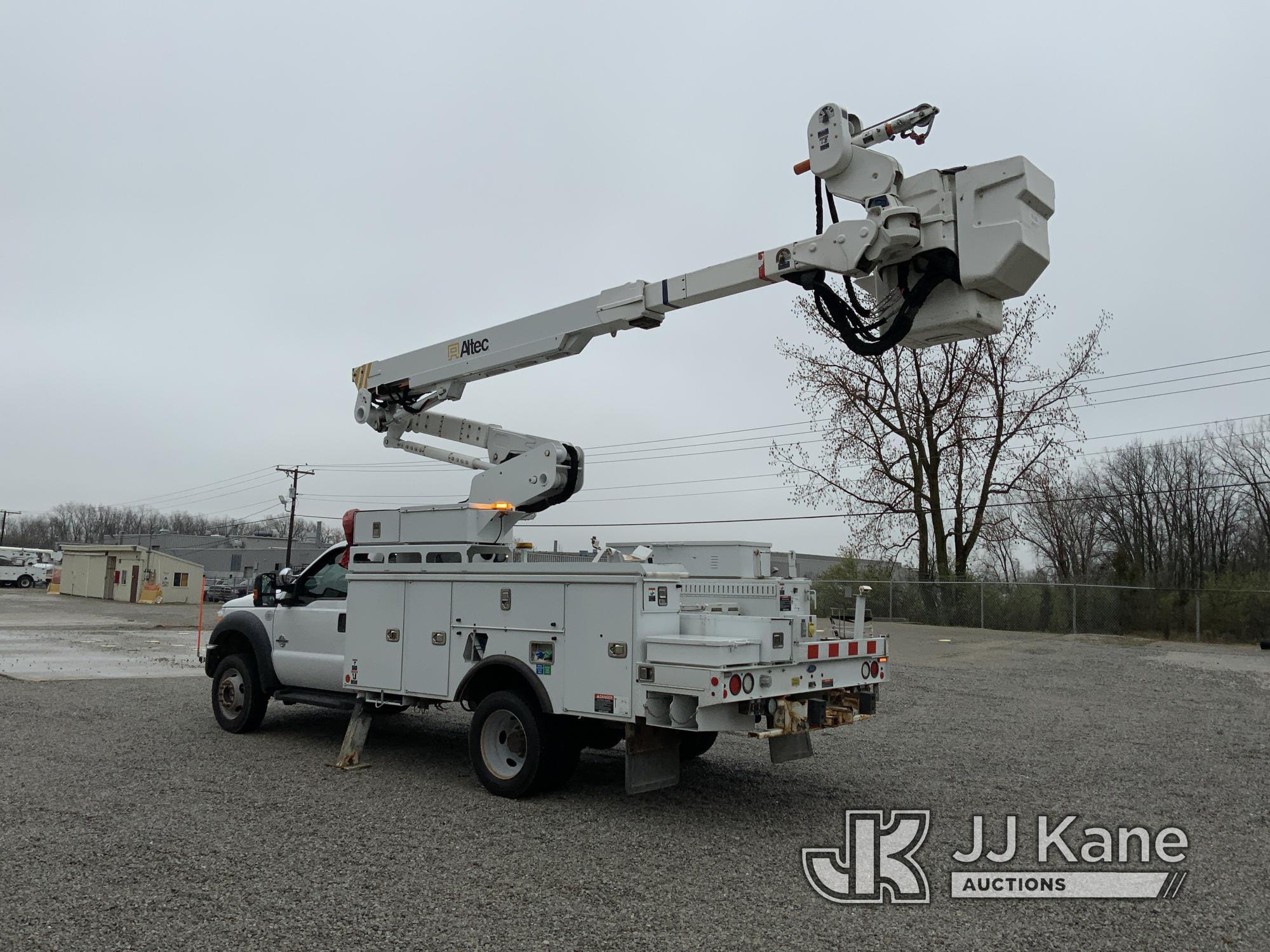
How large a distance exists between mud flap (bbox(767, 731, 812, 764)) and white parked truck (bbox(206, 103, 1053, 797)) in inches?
0.8

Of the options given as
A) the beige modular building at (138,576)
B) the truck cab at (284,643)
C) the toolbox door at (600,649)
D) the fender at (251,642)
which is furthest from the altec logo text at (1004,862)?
the beige modular building at (138,576)

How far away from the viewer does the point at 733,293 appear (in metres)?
7.34

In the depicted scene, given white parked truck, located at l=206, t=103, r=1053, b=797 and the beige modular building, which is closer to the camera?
white parked truck, located at l=206, t=103, r=1053, b=797

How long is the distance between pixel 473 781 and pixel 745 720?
8.94ft

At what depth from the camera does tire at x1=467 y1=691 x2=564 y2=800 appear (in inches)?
264

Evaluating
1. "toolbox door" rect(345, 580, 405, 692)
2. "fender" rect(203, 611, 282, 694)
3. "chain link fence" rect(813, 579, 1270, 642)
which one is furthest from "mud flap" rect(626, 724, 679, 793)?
"chain link fence" rect(813, 579, 1270, 642)

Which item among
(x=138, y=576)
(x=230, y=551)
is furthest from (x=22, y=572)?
(x=138, y=576)

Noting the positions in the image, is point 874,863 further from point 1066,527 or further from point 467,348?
point 1066,527

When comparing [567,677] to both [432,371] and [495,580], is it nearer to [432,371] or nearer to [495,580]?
[495,580]

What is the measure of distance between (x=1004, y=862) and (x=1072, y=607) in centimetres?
2492

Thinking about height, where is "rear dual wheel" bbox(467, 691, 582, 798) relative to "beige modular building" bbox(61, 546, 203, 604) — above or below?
below

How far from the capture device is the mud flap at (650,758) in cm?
635

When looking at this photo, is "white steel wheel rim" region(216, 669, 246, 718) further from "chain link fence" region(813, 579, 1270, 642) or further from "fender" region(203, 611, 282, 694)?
"chain link fence" region(813, 579, 1270, 642)

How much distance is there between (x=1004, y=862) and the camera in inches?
217
